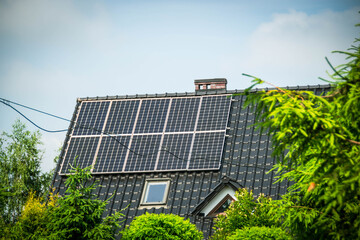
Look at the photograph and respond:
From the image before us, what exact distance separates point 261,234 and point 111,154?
30.9 feet

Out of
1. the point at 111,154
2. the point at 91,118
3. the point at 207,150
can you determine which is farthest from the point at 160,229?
the point at 91,118

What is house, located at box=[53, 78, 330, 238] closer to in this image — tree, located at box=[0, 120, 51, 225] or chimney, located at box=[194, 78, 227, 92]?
chimney, located at box=[194, 78, 227, 92]

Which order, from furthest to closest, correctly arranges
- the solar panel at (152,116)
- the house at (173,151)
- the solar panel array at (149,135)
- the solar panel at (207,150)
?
the solar panel at (152,116)
the solar panel array at (149,135)
the solar panel at (207,150)
the house at (173,151)

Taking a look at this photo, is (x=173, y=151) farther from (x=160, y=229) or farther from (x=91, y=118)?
(x=160, y=229)

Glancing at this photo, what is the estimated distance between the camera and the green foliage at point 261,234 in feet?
46.2

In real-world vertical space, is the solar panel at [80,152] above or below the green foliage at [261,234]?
above

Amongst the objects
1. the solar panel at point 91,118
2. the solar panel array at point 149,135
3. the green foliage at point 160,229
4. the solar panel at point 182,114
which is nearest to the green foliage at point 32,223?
the green foliage at point 160,229

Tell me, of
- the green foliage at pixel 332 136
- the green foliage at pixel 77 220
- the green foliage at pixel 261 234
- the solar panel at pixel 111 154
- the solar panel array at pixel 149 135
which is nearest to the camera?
the green foliage at pixel 332 136

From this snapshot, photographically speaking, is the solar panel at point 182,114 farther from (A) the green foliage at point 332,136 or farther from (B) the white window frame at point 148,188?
(A) the green foliage at point 332,136

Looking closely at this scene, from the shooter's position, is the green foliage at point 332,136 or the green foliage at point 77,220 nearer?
the green foliage at point 332,136

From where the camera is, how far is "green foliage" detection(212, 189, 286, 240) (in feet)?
51.4

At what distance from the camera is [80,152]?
22703mm

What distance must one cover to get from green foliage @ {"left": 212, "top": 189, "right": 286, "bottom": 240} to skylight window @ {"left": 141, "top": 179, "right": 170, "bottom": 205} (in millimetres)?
4027

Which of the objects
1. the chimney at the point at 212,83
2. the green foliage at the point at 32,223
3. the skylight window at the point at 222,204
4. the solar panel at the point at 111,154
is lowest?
the green foliage at the point at 32,223
